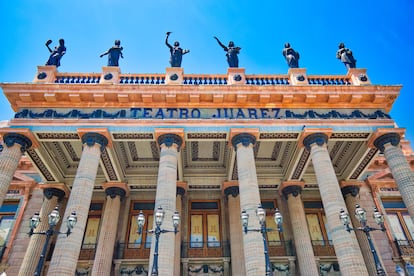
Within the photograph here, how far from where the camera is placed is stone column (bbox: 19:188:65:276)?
14.0 m

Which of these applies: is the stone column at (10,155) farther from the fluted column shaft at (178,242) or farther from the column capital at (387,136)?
the column capital at (387,136)

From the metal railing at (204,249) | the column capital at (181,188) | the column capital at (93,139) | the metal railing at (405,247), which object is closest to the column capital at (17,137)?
the column capital at (93,139)

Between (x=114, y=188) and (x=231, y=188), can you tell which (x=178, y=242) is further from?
(x=114, y=188)

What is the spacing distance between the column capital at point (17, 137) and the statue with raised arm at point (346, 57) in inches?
579

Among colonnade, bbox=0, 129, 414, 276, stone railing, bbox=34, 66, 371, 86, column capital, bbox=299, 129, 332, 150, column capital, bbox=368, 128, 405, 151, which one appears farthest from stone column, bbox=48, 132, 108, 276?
column capital, bbox=368, 128, 405, 151

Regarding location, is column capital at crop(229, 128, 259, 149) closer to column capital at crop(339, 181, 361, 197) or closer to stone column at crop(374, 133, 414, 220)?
stone column at crop(374, 133, 414, 220)

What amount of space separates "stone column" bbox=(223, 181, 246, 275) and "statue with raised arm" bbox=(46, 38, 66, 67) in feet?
33.4

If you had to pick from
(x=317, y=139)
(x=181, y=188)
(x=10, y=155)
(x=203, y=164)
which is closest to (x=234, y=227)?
(x=181, y=188)

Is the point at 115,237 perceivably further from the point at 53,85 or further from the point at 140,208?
the point at 53,85

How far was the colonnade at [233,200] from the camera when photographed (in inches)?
414

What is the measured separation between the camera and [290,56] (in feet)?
52.9

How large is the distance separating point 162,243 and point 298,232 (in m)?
7.27

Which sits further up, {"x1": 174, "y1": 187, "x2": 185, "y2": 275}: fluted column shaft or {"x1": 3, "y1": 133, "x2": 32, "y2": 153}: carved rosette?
{"x1": 3, "y1": 133, "x2": 32, "y2": 153}: carved rosette

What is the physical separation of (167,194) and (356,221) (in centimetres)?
940
